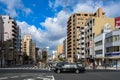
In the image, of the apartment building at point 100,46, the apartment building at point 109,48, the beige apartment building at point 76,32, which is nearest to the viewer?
the apartment building at point 109,48

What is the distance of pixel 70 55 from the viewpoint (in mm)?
181500

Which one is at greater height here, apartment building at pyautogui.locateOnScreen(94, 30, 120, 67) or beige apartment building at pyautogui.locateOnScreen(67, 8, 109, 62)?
beige apartment building at pyautogui.locateOnScreen(67, 8, 109, 62)

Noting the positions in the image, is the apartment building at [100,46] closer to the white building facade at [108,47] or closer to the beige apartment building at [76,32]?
the white building facade at [108,47]

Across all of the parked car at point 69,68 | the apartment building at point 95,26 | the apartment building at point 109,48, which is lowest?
the parked car at point 69,68

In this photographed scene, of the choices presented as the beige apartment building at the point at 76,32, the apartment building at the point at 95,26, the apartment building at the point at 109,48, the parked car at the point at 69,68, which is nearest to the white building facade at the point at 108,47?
the apartment building at the point at 109,48

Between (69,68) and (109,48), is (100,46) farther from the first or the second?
(69,68)

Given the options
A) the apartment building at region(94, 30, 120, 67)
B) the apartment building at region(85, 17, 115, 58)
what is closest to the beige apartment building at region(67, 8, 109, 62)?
the apartment building at region(85, 17, 115, 58)

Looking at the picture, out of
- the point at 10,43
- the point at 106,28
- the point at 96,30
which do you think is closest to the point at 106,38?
the point at 106,28

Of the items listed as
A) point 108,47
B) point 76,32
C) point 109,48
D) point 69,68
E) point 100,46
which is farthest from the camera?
point 76,32

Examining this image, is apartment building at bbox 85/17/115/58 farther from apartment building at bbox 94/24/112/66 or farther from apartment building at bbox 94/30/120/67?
apartment building at bbox 94/30/120/67

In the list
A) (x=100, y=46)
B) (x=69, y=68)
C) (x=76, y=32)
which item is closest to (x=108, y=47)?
(x=100, y=46)

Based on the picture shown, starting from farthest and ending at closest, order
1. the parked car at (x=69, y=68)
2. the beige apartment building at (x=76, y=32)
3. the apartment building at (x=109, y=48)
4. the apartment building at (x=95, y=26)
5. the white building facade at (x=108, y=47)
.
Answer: the beige apartment building at (x=76, y=32) → the apartment building at (x=95, y=26) → the white building facade at (x=108, y=47) → the apartment building at (x=109, y=48) → the parked car at (x=69, y=68)

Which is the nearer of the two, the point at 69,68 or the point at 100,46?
the point at 69,68

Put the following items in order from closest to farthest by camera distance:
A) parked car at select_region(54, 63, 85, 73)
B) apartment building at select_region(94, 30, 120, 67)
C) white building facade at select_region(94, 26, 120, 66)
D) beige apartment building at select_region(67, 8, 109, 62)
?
parked car at select_region(54, 63, 85, 73), apartment building at select_region(94, 30, 120, 67), white building facade at select_region(94, 26, 120, 66), beige apartment building at select_region(67, 8, 109, 62)
